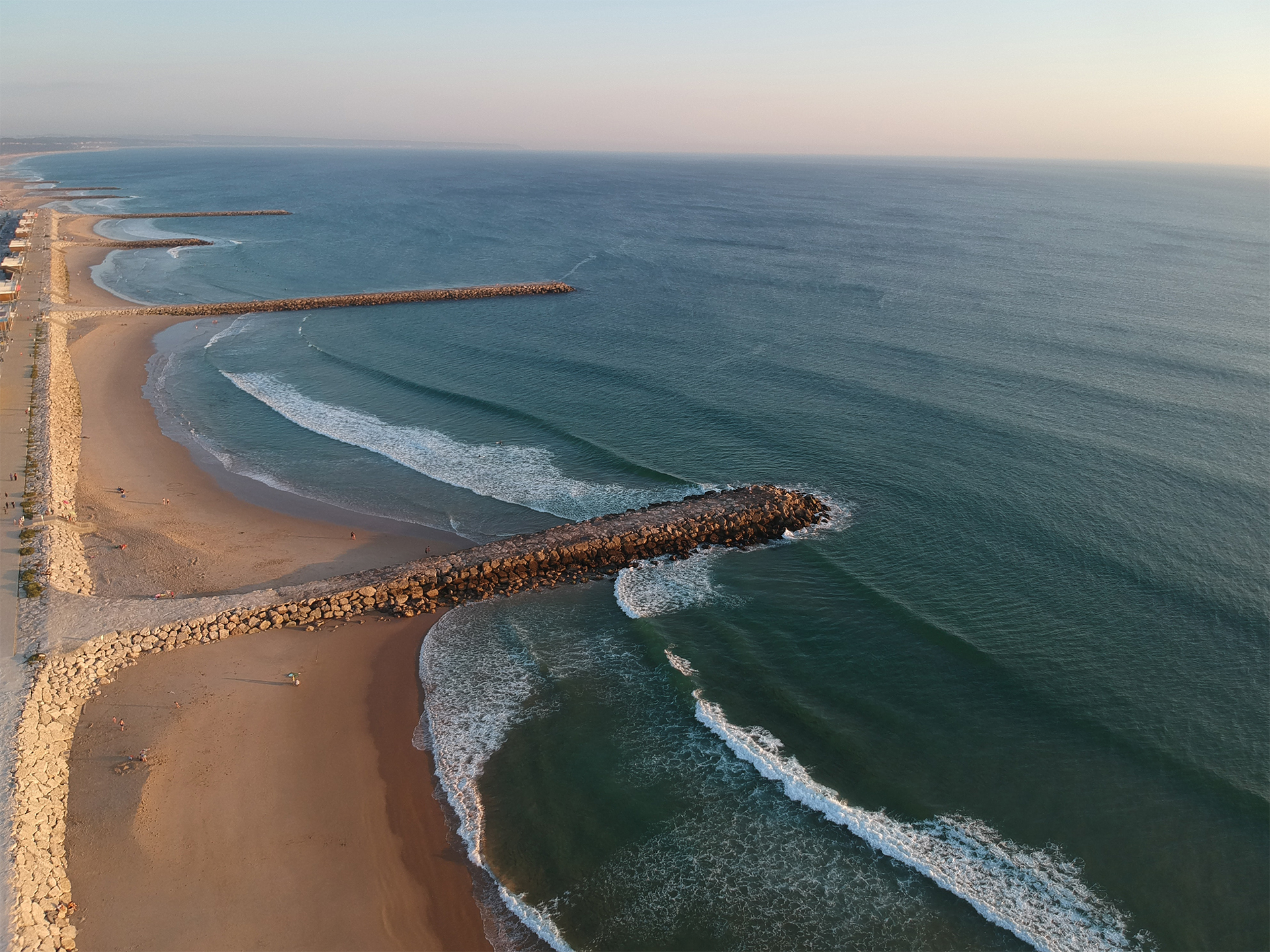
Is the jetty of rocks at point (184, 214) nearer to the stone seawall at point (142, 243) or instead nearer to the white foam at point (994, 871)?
the stone seawall at point (142, 243)

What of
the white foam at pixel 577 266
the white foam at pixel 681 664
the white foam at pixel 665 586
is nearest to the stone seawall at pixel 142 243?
the white foam at pixel 577 266

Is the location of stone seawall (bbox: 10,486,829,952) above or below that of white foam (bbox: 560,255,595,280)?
below

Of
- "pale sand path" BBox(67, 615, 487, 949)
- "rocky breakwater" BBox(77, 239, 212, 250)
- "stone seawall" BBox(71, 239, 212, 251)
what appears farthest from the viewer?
"rocky breakwater" BBox(77, 239, 212, 250)

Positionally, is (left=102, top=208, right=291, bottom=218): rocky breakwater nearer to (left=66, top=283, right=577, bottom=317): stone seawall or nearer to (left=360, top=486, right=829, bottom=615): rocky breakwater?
(left=66, top=283, right=577, bottom=317): stone seawall

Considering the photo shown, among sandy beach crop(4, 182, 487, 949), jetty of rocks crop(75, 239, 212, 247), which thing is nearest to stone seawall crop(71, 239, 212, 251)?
jetty of rocks crop(75, 239, 212, 247)

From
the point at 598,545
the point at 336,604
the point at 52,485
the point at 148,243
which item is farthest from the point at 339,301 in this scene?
the point at 598,545

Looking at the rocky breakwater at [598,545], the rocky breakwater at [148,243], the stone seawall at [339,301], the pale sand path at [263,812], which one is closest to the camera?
the pale sand path at [263,812]
